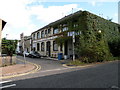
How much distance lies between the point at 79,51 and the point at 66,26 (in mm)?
6537

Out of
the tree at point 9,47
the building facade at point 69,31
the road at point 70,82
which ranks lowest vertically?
the road at point 70,82

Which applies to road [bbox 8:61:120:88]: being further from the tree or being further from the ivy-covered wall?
the tree

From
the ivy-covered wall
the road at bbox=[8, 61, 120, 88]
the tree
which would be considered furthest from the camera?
the ivy-covered wall

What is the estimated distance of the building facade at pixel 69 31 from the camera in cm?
1596

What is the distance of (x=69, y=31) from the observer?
17750mm

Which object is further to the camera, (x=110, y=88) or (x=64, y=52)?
(x=64, y=52)

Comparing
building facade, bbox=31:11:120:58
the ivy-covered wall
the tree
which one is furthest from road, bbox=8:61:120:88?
building facade, bbox=31:11:120:58

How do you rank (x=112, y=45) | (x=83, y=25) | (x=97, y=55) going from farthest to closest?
(x=112, y=45)
(x=83, y=25)
(x=97, y=55)

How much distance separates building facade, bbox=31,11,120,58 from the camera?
16.0m

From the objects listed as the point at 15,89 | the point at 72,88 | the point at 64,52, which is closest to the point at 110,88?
the point at 72,88

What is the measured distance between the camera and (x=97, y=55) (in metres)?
13.9

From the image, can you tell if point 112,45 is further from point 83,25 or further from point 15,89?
point 15,89

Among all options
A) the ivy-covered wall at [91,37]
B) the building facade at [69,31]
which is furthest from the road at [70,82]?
the building facade at [69,31]

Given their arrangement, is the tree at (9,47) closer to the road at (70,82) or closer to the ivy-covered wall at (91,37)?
the road at (70,82)
